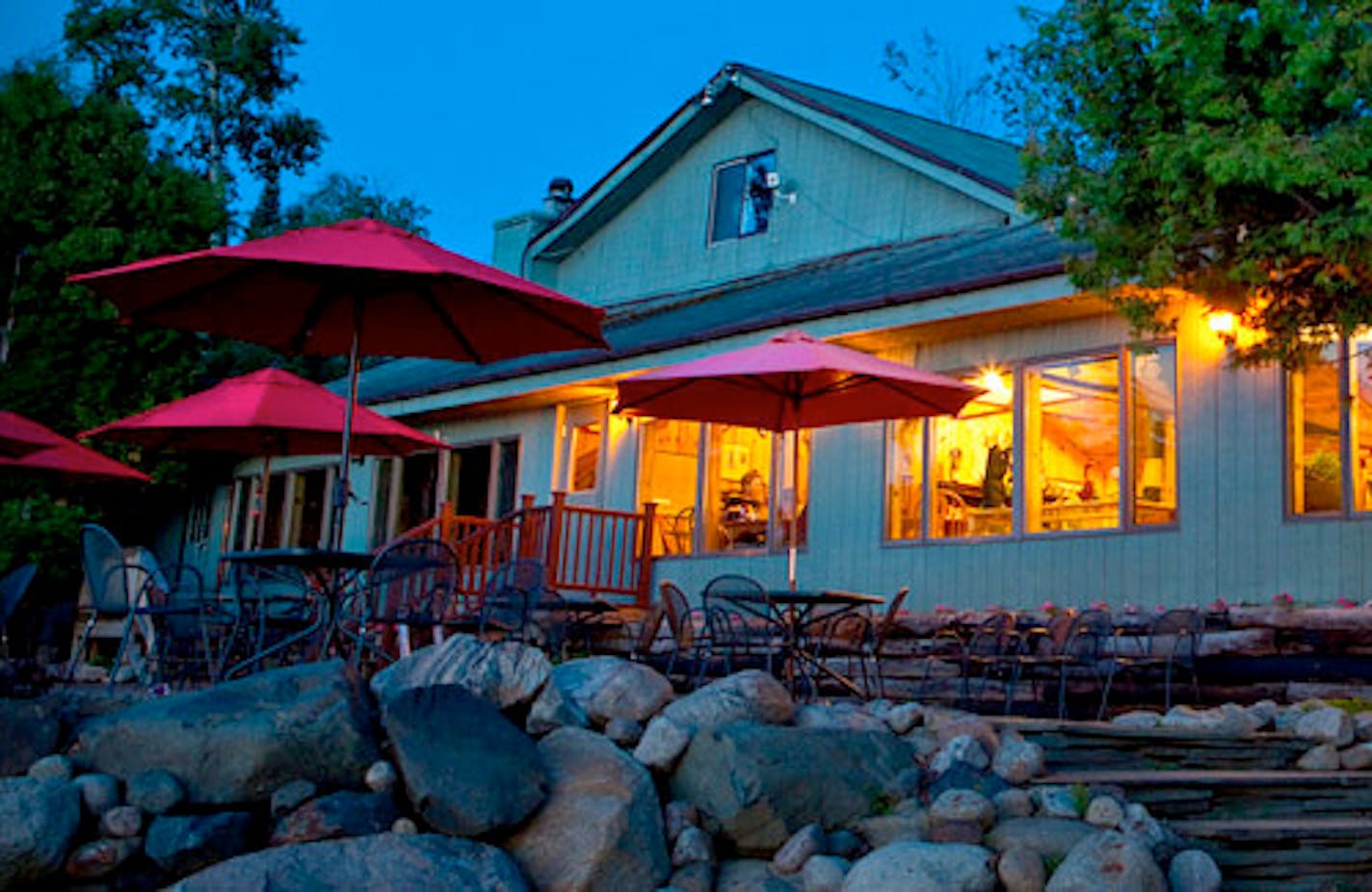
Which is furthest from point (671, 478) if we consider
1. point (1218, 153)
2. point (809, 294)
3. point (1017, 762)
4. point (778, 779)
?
point (778, 779)

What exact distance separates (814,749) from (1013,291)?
586cm

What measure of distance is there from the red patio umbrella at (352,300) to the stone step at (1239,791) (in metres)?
3.63

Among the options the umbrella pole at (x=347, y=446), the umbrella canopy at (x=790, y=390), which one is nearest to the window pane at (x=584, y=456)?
the umbrella canopy at (x=790, y=390)

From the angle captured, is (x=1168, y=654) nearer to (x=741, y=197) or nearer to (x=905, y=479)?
(x=905, y=479)

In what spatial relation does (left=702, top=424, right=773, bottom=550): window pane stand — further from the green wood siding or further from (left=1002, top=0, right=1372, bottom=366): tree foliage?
(left=1002, top=0, right=1372, bottom=366): tree foliage

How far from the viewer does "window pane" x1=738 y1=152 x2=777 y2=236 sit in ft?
56.4

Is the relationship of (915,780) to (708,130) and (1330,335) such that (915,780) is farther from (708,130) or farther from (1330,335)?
(708,130)

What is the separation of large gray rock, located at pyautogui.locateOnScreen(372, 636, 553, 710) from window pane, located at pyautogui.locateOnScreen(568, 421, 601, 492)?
974 centimetres

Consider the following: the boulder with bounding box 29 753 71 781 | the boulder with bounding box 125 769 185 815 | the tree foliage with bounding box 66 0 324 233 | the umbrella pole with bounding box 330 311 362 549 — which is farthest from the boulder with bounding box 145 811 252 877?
the tree foliage with bounding box 66 0 324 233

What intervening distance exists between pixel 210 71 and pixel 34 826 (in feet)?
104

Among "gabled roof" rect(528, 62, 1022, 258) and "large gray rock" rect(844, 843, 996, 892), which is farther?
"gabled roof" rect(528, 62, 1022, 258)

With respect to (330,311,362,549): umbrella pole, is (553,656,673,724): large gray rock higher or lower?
lower

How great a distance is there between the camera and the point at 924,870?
574 cm

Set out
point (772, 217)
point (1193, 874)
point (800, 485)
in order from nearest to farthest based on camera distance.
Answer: point (1193, 874)
point (800, 485)
point (772, 217)
